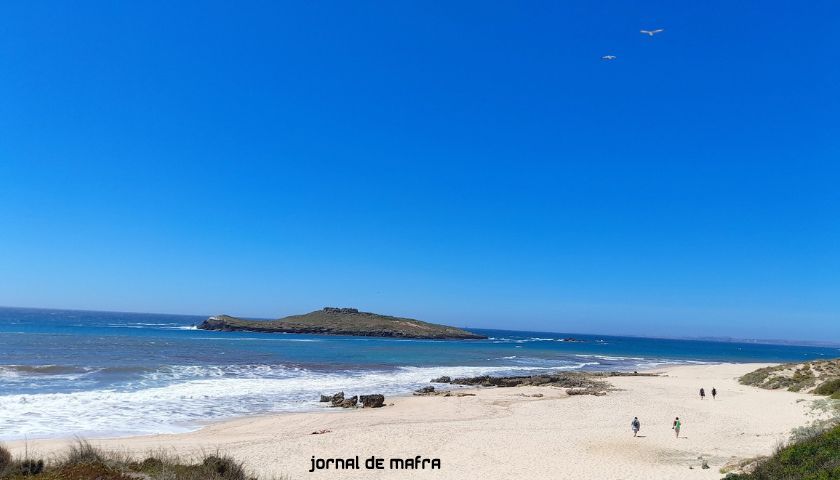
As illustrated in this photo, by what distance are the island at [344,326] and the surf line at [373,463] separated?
109 metres

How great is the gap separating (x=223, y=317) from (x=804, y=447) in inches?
5181

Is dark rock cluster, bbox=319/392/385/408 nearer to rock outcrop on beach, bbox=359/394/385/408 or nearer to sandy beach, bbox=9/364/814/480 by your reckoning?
rock outcrop on beach, bbox=359/394/385/408

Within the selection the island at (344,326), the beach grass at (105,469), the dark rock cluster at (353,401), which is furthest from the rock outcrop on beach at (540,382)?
the island at (344,326)

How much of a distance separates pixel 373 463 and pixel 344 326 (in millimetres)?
116890

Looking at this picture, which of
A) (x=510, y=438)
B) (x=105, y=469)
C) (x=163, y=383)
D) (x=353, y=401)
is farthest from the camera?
(x=163, y=383)

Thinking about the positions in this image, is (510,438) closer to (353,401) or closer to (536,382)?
(353,401)

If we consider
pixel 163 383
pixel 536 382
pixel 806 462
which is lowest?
pixel 536 382

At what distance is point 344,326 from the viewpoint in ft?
427

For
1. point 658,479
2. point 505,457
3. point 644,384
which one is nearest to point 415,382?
point 644,384

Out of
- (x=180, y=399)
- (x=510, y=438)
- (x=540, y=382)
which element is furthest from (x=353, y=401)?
(x=540, y=382)

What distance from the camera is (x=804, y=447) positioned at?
36.8 ft

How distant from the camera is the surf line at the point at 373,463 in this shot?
15.0 meters

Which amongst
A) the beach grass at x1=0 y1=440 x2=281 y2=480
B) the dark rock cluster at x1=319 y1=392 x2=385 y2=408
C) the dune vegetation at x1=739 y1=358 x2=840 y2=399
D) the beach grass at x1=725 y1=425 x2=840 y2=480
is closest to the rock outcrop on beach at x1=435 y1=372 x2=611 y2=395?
the dune vegetation at x1=739 y1=358 x2=840 y2=399

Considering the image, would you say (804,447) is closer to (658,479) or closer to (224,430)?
(658,479)
